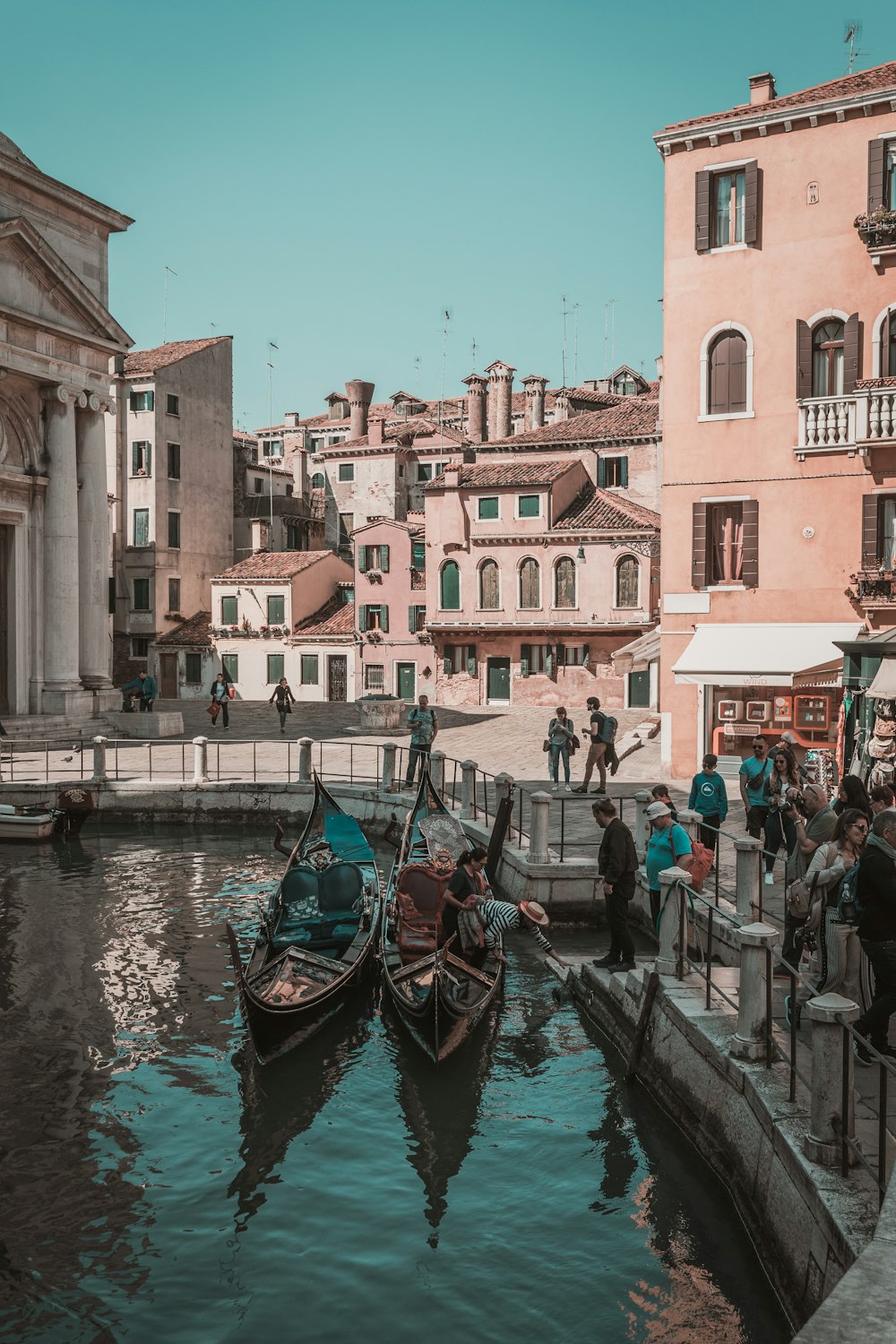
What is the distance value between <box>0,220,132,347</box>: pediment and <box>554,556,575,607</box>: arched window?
17.1m

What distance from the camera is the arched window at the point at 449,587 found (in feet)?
144

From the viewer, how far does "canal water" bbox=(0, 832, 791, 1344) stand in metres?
7.12

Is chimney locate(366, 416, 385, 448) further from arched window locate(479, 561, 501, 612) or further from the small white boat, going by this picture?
the small white boat

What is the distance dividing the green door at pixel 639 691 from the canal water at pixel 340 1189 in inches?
1084

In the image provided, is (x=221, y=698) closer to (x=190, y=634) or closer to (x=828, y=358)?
(x=190, y=634)

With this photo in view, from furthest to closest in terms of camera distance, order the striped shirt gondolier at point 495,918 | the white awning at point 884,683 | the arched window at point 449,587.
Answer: the arched window at point 449,587
the white awning at point 884,683
the striped shirt gondolier at point 495,918

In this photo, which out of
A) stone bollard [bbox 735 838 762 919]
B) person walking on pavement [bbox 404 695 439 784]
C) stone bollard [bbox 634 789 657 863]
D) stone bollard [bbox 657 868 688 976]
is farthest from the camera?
person walking on pavement [bbox 404 695 439 784]

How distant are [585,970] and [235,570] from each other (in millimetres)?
37824

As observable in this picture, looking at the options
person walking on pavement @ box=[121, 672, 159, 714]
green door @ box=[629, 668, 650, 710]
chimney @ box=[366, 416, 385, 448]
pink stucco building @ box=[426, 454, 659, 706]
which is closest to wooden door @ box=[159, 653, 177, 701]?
pink stucco building @ box=[426, 454, 659, 706]

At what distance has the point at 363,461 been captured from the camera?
54062mm

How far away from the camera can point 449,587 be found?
43.8 metres

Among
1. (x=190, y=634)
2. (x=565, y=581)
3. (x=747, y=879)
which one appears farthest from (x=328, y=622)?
(x=747, y=879)

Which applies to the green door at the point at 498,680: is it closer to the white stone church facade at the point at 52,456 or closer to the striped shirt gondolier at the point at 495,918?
the white stone church facade at the point at 52,456

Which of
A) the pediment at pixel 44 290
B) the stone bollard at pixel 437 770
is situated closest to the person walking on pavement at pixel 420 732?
the stone bollard at pixel 437 770
